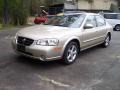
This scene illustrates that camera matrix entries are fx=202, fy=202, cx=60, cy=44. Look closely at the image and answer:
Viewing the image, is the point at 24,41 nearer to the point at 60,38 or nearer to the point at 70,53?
the point at 60,38

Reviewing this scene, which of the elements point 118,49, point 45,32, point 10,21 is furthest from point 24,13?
point 45,32

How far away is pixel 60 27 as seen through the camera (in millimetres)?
6223

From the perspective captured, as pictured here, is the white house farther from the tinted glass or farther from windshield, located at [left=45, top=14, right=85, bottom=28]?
windshield, located at [left=45, top=14, right=85, bottom=28]

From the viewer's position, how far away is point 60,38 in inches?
213

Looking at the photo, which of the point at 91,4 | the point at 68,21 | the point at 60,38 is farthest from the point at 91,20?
the point at 91,4

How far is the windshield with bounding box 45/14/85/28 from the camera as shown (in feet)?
21.0

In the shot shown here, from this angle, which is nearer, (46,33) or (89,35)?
(46,33)

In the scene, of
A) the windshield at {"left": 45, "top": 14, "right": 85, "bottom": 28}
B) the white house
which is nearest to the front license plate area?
the windshield at {"left": 45, "top": 14, "right": 85, "bottom": 28}

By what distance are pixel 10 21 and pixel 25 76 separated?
1272cm

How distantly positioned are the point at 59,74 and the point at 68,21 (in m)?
2.12

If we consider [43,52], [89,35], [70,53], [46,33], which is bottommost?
[70,53]

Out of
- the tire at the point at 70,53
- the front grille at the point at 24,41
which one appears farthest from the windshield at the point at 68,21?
the front grille at the point at 24,41

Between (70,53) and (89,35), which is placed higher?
(89,35)

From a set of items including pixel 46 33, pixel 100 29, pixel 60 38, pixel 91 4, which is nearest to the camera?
pixel 60 38
